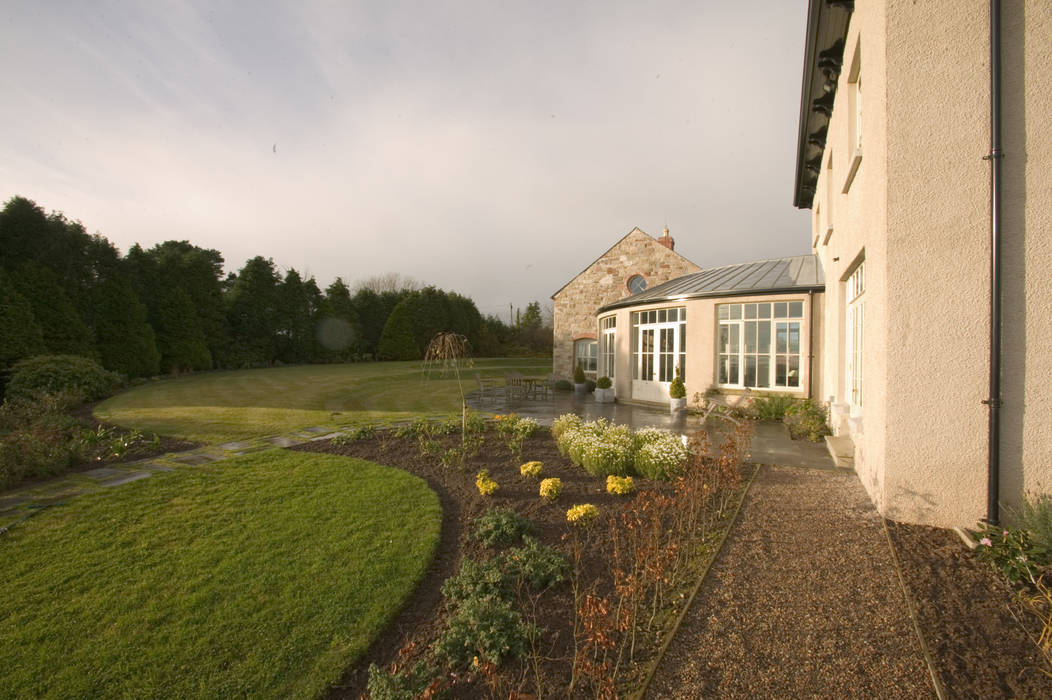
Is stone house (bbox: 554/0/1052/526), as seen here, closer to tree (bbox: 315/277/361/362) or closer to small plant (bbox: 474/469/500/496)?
small plant (bbox: 474/469/500/496)

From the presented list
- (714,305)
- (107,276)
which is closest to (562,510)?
(714,305)

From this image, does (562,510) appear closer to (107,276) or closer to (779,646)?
(779,646)

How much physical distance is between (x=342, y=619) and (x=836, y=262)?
8735 mm

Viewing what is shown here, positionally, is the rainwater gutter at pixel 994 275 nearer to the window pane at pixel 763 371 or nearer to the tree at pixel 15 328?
the window pane at pixel 763 371

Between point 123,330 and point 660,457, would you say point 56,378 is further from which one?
point 660,457

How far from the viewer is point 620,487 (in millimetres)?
5059

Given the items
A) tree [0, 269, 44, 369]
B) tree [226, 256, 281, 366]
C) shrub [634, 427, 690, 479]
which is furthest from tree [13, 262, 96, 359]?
shrub [634, 427, 690, 479]

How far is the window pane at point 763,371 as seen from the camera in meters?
11.1

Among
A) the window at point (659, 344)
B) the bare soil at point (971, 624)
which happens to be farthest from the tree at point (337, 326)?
the bare soil at point (971, 624)

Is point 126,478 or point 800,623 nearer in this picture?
point 800,623

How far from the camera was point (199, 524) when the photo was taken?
4527 mm

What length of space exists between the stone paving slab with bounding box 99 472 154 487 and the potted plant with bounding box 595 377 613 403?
11.5 metres

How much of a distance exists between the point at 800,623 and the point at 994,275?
315 cm

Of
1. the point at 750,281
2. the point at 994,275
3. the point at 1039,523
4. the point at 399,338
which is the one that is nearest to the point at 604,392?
the point at 750,281
